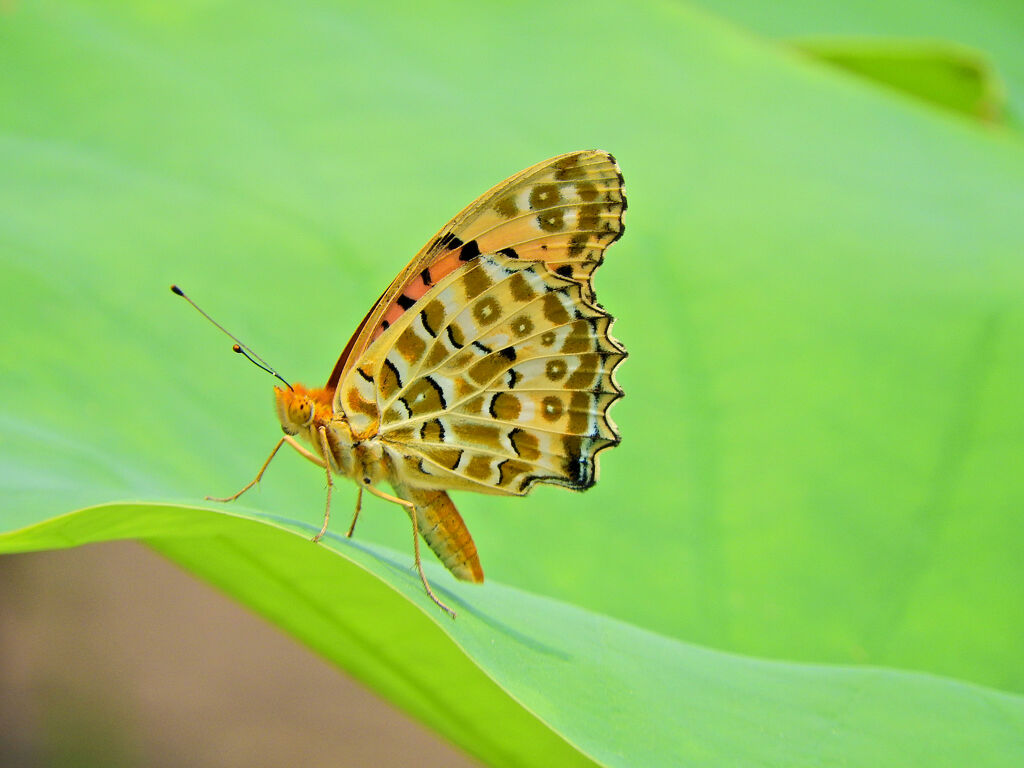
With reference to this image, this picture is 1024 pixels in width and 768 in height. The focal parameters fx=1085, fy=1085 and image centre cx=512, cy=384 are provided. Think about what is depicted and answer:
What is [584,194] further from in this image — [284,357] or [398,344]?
[284,357]

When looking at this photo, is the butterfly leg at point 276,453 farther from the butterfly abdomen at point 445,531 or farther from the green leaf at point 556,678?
the green leaf at point 556,678

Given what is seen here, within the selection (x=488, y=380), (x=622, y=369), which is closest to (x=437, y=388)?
(x=488, y=380)

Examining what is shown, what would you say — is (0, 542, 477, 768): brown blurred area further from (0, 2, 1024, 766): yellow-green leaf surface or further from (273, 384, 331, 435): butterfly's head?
(273, 384, 331, 435): butterfly's head

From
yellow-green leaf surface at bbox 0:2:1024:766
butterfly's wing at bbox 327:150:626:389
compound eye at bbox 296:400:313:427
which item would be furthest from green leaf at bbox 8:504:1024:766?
butterfly's wing at bbox 327:150:626:389

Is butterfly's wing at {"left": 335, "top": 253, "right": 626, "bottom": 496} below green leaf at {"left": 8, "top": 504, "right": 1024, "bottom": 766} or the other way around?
the other way around

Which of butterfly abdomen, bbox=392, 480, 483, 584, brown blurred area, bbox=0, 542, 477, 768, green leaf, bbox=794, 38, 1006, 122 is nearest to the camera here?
butterfly abdomen, bbox=392, 480, 483, 584

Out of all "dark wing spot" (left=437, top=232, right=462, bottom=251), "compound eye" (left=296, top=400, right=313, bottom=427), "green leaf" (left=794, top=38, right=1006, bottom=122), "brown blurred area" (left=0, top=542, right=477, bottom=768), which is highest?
"green leaf" (left=794, top=38, right=1006, bottom=122)

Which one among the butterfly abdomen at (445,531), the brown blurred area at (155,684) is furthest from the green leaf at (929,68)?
the brown blurred area at (155,684)

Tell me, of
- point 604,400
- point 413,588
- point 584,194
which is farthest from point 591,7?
point 413,588
